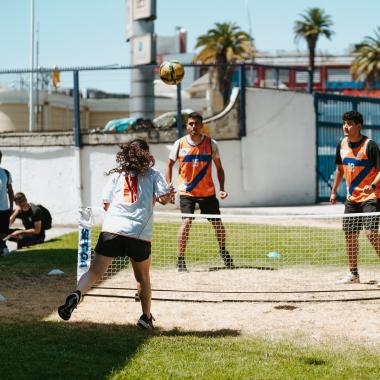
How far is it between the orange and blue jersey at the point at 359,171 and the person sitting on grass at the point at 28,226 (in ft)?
21.7

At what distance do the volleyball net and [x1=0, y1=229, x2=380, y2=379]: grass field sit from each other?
1.86 meters

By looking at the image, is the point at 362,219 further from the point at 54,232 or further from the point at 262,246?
the point at 54,232

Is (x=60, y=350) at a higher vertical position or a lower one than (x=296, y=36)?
lower

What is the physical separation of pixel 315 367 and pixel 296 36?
68.6 metres

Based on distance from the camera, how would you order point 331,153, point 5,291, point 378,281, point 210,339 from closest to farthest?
point 210,339 < point 5,291 < point 378,281 < point 331,153

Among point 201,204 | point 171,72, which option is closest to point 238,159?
point 171,72

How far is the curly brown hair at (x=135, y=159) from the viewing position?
21.7ft

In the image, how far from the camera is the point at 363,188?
29.4ft

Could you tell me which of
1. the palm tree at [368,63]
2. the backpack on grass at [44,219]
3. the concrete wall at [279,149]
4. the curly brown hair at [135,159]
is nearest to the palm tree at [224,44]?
the palm tree at [368,63]

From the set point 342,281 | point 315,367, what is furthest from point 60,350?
point 342,281

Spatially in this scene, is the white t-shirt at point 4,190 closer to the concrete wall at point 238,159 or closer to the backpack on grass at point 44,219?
the backpack on grass at point 44,219

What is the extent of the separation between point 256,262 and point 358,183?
2388 millimetres

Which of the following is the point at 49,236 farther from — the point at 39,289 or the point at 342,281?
the point at 342,281

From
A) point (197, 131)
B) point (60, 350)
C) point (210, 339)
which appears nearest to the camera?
point (60, 350)
